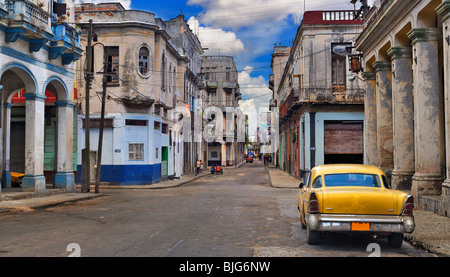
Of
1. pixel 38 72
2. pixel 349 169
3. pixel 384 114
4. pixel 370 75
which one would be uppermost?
pixel 370 75

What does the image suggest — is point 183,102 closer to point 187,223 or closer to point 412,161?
point 412,161

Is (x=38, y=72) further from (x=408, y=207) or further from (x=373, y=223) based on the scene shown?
(x=408, y=207)

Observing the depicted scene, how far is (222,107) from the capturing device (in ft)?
223

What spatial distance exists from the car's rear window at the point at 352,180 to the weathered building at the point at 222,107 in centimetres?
5169

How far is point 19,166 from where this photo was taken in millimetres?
24516

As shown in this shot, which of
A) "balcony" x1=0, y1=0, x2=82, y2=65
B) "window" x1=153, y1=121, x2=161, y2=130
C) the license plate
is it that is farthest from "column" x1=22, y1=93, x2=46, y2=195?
the license plate

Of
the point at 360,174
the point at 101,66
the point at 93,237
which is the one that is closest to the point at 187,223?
the point at 93,237

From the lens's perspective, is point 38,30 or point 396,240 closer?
point 396,240

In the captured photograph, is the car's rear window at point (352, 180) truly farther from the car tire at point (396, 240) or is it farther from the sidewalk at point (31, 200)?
the sidewalk at point (31, 200)

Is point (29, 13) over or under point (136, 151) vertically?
over

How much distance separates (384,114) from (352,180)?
37.8 feet

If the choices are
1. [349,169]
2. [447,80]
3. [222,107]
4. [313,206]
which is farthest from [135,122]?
[222,107]

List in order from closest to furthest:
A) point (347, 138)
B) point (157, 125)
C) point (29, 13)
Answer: point (29, 13)
point (347, 138)
point (157, 125)

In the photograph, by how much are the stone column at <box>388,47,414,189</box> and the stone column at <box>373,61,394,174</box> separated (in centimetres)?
230
